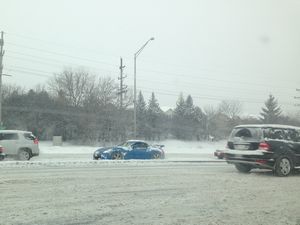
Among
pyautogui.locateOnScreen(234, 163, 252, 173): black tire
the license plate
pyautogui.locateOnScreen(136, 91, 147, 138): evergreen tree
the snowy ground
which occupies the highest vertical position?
pyautogui.locateOnScreen(136, 91, 147, 138): evergreen tree

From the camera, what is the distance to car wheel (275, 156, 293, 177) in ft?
50.8

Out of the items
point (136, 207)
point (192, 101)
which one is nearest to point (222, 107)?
point (192, 101)

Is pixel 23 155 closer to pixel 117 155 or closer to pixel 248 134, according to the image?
pixel 117 155

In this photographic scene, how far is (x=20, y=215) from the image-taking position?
779cm

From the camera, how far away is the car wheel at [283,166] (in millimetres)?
15477

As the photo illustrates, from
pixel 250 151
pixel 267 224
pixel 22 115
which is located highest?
pixel 22 115

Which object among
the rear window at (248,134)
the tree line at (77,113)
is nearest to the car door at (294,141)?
the rear window at (248,134)

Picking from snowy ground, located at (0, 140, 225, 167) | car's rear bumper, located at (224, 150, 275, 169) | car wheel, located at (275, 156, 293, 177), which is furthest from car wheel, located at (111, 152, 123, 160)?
car wheel, located at (275, 156, 293, 177)

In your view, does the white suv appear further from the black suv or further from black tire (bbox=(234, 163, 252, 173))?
black tire (bbox=(234, 163, 252, 173))

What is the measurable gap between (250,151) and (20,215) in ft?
31.1

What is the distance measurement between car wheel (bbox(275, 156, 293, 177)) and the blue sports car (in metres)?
11.8

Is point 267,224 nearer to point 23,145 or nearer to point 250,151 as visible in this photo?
point 250,151

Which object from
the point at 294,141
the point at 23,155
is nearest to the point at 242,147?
the point at 294,141

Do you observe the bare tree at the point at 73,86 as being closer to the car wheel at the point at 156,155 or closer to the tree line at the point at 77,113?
the tree line at the point at 77,113
